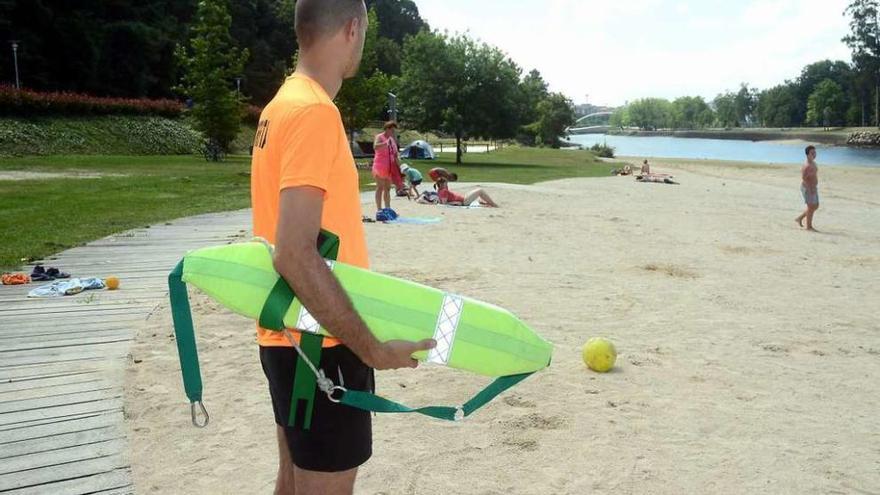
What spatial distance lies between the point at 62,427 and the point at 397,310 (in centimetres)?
360

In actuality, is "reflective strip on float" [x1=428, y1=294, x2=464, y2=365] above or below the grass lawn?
above

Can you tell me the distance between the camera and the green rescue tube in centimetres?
228

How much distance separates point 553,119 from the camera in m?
103

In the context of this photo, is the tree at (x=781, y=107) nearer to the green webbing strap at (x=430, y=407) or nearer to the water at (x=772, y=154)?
the water at (x=772, y=154)

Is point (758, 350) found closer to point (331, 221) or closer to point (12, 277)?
point (331, 221)

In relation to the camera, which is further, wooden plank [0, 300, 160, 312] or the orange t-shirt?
wooden plank [0, 300, 160, 312]

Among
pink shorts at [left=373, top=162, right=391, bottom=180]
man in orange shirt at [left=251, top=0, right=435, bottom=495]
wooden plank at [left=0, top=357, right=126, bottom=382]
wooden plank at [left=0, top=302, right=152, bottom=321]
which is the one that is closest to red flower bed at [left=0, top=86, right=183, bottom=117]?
pink shorts at [left=373, top=162, right=391, bottom=180]

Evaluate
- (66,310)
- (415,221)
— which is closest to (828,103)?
(415,221)

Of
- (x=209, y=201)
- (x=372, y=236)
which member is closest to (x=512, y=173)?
(x=209, y=201)

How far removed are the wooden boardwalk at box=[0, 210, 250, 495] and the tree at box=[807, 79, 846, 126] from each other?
16951 cm

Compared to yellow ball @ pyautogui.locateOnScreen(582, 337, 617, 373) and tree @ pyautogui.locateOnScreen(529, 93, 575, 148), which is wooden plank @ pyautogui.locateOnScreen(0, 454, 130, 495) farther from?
tree @ pyautogui.locateOnScreen(529, 93, 575, 148)

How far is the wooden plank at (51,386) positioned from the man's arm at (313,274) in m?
4.24

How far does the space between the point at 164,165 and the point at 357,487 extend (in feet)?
110

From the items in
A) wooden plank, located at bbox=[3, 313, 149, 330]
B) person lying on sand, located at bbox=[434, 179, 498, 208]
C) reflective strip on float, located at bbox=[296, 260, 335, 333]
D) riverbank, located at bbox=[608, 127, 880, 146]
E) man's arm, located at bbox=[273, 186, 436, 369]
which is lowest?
wooden plank, located at bbox=[3, 313, 149, 330]
